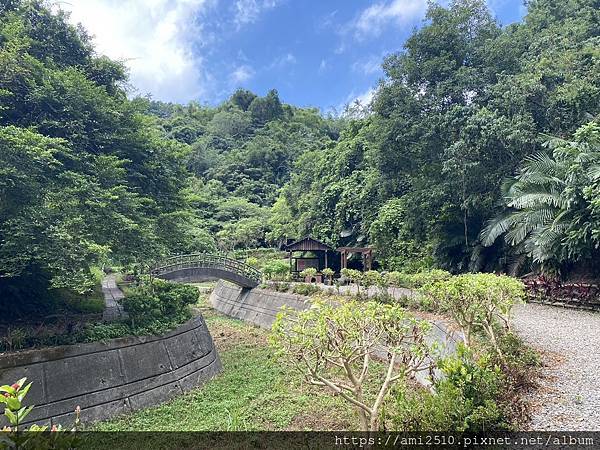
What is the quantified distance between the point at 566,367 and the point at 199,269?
51.3 feet

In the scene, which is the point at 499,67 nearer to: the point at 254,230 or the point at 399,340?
the point at 399,340

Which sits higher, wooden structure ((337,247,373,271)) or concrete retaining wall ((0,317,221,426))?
wooden structure ((337,247,373,271))

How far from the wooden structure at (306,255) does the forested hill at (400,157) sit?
2240 millimetres

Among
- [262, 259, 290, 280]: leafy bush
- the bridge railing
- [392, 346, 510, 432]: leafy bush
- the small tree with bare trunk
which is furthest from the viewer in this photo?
[262, 259, 290, 280]: leafy bush

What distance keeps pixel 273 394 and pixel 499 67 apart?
58.9ft

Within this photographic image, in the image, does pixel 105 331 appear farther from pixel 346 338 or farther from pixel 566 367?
pixel 566 367

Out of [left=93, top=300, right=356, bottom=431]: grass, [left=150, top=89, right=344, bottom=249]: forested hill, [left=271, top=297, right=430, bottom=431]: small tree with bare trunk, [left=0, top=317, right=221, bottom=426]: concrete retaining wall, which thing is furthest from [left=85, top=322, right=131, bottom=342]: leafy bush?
[left=150, top=89, right=344, bottom=249]: forested hill

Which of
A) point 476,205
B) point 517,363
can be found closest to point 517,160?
point 476,205

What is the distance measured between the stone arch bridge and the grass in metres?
6.90

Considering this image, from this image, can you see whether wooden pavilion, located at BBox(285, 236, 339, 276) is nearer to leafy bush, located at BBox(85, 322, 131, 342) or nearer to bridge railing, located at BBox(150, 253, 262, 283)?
bridge railing, located at BBox(150, 253, 262, 283)

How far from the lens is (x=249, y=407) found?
29.7 feet

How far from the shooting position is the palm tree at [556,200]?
12.7 metres

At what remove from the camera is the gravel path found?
5.09 m

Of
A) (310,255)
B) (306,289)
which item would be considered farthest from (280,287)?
(310,255)
